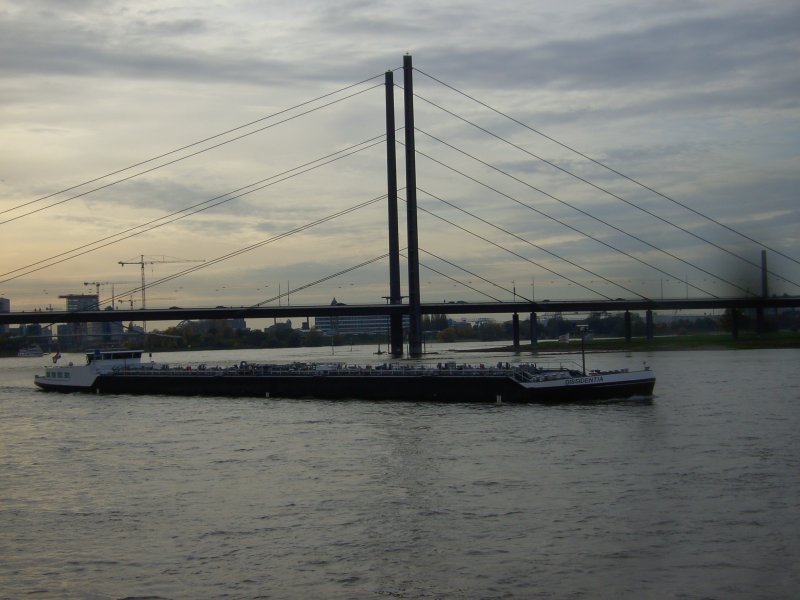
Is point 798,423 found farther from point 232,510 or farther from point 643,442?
point 232,510

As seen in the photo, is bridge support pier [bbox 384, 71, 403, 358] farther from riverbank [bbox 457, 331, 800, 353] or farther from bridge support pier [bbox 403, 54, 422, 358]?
riverbank [bbox 457, 331, 800, 353]

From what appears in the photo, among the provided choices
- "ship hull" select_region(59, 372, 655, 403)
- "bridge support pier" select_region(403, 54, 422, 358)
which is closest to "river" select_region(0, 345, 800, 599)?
"ship hull" select_region(59, 372, 655, 403)

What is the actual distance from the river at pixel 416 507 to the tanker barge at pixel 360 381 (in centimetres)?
479

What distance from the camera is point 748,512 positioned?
765 inches

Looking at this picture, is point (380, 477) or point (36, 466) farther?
→ point (36, 466)

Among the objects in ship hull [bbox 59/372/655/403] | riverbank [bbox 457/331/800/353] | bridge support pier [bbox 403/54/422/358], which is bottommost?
ship hull [bbox 59/372/655/403]

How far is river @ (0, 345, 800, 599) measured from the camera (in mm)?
15828

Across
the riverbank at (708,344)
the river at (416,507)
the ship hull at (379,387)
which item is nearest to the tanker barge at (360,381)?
the ship hull at (379,387)

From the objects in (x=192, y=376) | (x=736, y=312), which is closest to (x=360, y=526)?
(x=192, y=376)

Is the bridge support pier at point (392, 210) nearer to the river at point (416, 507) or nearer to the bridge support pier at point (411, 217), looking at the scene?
the bridge support pier at point (411, 217)

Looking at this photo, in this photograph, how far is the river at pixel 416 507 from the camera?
1583cm

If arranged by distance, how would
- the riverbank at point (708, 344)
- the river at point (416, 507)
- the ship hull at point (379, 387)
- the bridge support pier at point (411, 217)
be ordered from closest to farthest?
1. the river at point (416, 507)
2. the ship hull at point (379, 387)
3. the bridge support pier at point (411, 217)
4. the riverbank at point (708, 344)

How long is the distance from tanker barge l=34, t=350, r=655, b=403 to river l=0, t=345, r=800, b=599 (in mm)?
4787

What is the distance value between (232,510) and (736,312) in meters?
87.0
